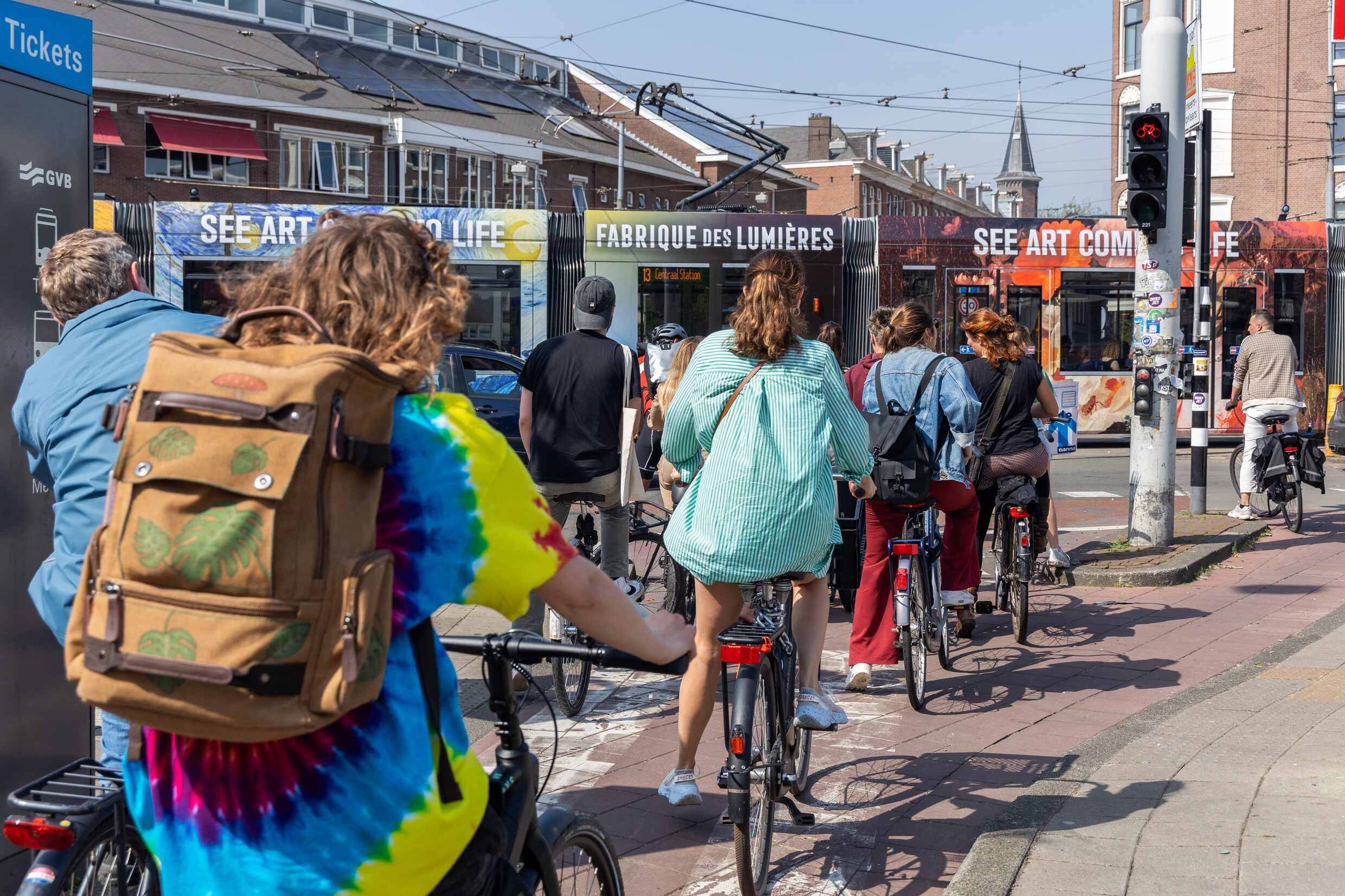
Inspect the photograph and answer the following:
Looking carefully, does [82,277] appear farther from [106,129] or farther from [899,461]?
[106,129]

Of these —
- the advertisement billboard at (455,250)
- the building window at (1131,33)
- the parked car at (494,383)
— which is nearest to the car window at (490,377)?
the parked car at (494,383)

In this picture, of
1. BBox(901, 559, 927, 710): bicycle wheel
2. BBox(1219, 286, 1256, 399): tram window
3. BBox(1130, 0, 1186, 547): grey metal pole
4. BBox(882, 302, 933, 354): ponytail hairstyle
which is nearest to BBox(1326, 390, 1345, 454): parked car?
BBox(1219, 286, 1256, 399): tram window

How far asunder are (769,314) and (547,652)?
84.1 inches

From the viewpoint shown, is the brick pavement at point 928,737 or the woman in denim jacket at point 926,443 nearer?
the brick pavement at point 928,737

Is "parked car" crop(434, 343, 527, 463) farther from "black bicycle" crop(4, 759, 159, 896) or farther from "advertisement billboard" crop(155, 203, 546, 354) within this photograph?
"black bicycle" crop(4, 759, 159, 896)

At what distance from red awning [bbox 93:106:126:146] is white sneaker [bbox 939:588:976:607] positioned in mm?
28574

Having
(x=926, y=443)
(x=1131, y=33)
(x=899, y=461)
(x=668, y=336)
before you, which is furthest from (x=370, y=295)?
(x=1131, y=33)

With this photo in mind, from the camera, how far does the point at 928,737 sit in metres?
5.43

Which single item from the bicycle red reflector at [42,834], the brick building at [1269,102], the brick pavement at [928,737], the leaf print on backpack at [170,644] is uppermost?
the brick building at [1269,102]

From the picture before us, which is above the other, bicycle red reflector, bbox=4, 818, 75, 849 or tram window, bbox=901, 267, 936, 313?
tram window, bbox=901, 267, 936, 313

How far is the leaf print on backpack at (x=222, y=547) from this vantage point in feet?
4.78

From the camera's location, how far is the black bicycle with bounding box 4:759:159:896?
238 cm

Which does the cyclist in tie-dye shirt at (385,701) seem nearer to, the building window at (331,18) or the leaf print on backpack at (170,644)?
the leaf print on backpack at (170,644)

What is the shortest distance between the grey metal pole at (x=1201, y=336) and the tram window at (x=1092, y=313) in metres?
5.29
